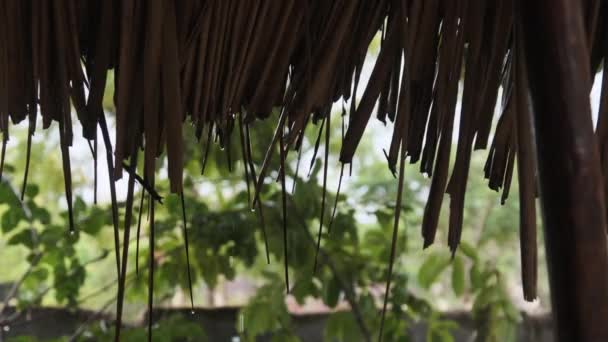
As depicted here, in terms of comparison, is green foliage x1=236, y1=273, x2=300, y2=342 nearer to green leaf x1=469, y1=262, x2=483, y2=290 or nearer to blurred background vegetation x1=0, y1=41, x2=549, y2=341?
blurred background vegetation x1=0, y1=41, x2=549, y2=341

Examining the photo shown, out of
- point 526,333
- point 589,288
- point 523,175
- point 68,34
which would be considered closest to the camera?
point 589,288

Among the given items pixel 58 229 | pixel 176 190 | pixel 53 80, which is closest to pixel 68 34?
pixel 53 80

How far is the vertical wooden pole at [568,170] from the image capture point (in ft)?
1.16

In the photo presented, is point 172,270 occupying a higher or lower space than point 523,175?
lower

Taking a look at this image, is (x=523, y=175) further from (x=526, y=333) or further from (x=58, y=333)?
(x=526, y=333)

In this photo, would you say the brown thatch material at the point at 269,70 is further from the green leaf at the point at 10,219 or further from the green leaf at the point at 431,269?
the green leaf at the point at 431,269

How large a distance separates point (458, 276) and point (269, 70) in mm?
814

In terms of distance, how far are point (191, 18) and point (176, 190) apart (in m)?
0.18

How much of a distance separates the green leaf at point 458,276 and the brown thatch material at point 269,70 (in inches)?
28.8

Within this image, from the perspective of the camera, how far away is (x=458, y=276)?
1318mm

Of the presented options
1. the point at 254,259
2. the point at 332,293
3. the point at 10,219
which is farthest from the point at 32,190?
the point at 332,293

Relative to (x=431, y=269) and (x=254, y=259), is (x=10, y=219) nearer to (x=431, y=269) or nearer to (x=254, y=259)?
(x=254, y=259)

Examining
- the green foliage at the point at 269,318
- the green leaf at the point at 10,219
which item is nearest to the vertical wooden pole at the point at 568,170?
the green foliage at the point at 269,318

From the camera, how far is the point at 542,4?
1.24ft
